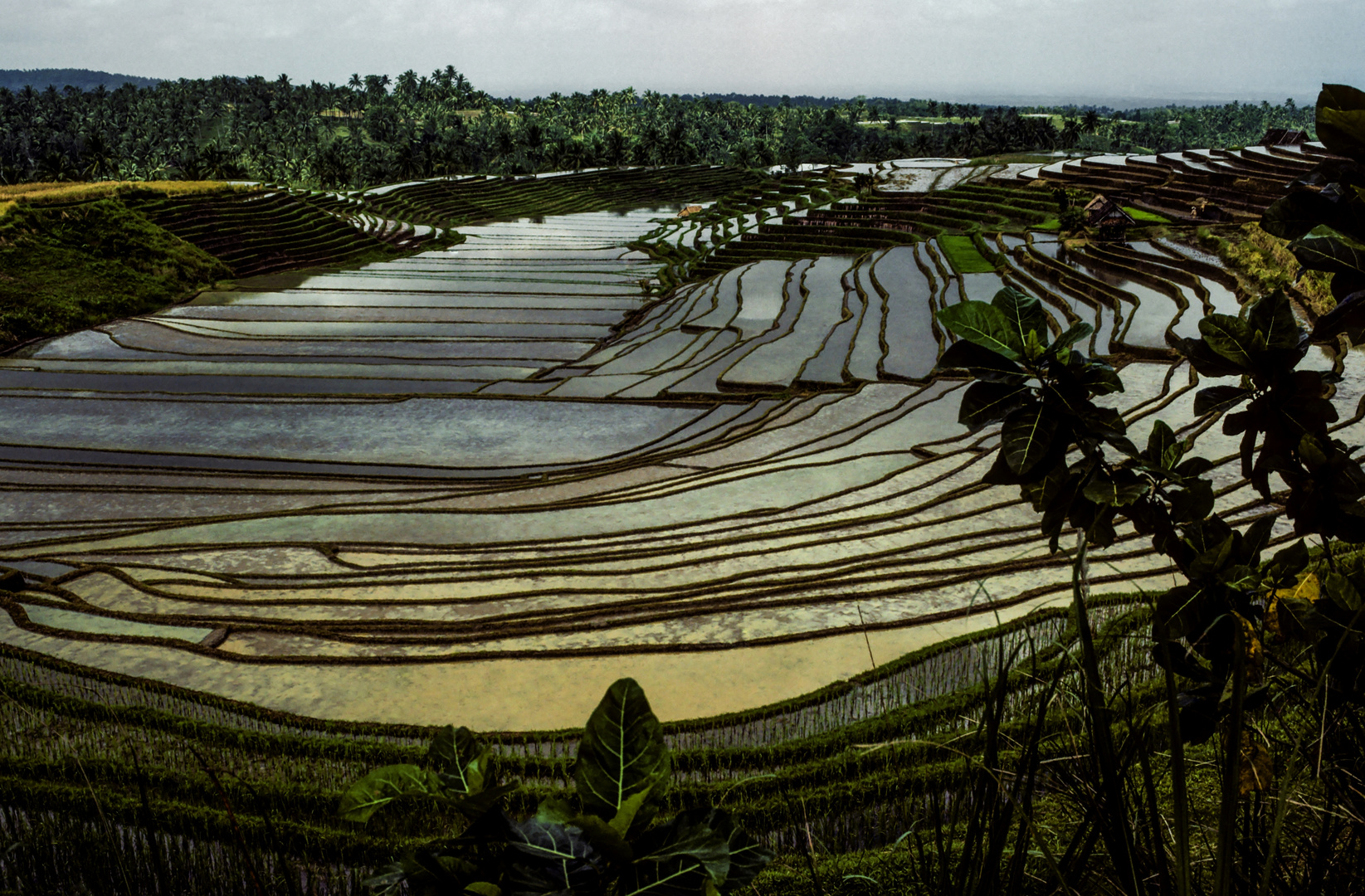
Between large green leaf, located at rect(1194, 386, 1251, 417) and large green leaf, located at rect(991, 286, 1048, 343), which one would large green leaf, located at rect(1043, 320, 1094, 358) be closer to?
large green leaf, located at rect(991, 286, 1048, 343)

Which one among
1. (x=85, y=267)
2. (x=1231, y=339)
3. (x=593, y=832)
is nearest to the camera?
(x=593, y=832)

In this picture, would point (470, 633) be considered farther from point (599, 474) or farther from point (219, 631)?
point (599, 474)

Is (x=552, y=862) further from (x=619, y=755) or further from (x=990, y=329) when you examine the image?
(x=990, y=329)

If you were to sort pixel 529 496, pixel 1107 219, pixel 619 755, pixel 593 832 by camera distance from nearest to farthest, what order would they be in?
pixel 593 832
pixel 619 755
pixel 529 496
pixel 1107 219

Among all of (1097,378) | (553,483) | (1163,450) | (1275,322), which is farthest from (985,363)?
(553,483)

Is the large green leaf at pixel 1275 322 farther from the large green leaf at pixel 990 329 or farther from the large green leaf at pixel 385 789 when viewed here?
the large green leaf at pixel 385 789

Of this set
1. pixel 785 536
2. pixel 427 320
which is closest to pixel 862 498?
pixel 785 536

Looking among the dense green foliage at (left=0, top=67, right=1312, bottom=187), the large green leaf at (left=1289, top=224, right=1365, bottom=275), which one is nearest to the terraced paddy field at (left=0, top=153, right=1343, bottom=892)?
the large green leaf at (left=1289, top=224, right=1365, bottom=275)

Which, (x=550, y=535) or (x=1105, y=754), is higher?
(x=1105, y=754)
